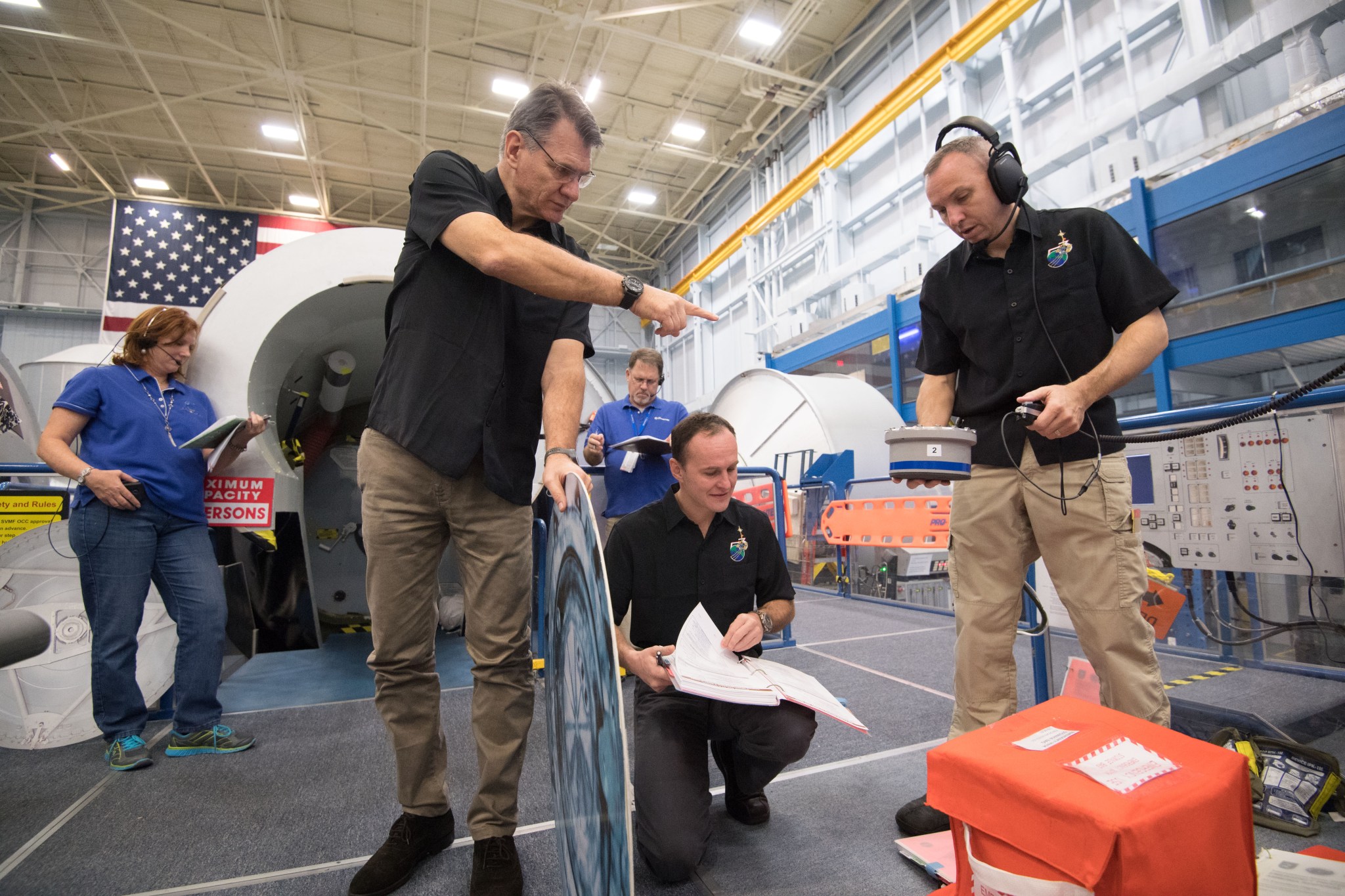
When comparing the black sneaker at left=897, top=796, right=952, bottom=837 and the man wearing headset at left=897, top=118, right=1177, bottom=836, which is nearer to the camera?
the man wearing headset at left=897, top=118, right=1177, bottom=836

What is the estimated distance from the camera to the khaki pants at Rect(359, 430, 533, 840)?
1.35m

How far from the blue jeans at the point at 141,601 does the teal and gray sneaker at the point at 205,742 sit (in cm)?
3

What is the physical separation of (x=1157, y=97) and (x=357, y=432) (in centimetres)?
690

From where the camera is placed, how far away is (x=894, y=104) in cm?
841

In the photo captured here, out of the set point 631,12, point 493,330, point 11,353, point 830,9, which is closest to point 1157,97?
point 830,9

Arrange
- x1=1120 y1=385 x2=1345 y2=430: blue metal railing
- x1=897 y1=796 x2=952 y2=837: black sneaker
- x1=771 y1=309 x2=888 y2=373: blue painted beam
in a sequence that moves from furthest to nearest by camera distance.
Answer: x1=771 y1=309 x2=888 y2=373: blue painted beam < x1=1120 y1=385 x2=1345 y2=430: blue metal railing < x1=897 y1=796 x2=952 y2=837: black sneaker

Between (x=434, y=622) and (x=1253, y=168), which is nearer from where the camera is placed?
(x=434, y=622)

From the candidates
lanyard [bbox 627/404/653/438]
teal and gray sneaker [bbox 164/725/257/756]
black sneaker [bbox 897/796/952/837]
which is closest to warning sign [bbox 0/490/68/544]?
teal and gray sneaker [bbox 164/725/257/756]

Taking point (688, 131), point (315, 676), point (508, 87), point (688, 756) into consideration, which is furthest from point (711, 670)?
point (688, 131)

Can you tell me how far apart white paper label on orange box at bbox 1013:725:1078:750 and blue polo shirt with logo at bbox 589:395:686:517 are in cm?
206

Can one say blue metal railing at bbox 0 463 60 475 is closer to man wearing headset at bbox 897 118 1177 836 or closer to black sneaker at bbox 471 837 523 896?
black sneaker at bbox 471 837 523 896

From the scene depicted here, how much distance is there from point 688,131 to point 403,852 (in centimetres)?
1223

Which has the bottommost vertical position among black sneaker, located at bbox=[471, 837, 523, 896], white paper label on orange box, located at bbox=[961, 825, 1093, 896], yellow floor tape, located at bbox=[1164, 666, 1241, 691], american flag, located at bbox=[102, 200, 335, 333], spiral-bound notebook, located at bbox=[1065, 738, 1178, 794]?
yellow floor tape, located at bbox=[1164, 666, 1241, 691]

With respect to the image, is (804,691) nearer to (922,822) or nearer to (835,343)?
(922,822)
